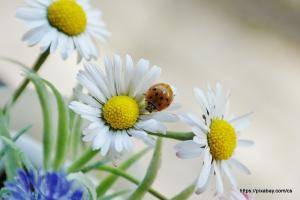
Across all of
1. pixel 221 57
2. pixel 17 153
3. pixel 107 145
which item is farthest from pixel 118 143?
pixel 221 57

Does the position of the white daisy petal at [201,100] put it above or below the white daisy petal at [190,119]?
above

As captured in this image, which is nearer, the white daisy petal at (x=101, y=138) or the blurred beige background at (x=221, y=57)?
the white daisy petal at (x=101, y=138)

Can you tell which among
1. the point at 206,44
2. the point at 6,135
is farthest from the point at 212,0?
the point at 6,135

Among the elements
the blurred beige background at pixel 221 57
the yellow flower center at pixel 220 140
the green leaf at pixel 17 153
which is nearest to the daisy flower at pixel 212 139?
the yellow flower center at pixel 220 140

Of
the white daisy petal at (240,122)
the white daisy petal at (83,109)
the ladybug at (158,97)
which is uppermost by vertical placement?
the white daisy petal at (240,122)

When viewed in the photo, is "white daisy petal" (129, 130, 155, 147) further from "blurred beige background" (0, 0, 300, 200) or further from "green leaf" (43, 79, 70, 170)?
"blurred beige background" (0, 0, 300, 200)

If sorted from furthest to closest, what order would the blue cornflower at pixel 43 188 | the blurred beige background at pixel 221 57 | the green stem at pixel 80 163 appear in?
the blurred beige background at pixel 221 57, the green stem at pixel 80 163, the blue cornflower at pixel 43 188

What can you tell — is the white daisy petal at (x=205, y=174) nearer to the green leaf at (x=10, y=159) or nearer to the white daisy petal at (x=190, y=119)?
the white daisy petal at (x=190, y=119)

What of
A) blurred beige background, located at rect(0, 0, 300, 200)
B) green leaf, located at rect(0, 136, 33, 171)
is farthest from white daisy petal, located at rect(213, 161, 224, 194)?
blurred beige background, located at rect(0, 0, 300, 200)
